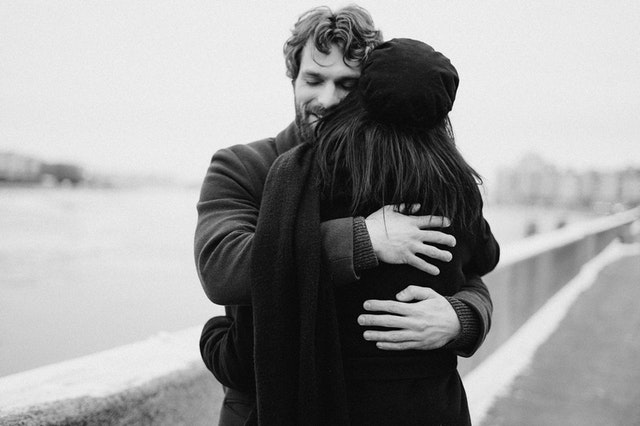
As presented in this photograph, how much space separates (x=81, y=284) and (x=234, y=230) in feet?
54.6

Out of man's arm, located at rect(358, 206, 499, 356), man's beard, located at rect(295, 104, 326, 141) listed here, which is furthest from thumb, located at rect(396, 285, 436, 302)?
man's beard, located at rect(295, 104, 326, 141)

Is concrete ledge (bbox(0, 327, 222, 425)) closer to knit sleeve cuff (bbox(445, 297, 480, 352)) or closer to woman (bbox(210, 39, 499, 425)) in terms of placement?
woman (bbox(210, 39, 499, 425))

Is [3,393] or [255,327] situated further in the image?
[3,393]

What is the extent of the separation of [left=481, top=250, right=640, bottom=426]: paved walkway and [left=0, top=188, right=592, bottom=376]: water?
5742 mm

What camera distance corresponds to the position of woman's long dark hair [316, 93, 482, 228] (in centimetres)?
143

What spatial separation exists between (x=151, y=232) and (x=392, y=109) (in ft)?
120

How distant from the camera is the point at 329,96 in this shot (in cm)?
186

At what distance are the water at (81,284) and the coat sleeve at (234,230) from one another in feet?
20.6

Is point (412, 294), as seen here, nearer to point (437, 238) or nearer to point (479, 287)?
point (437, 238)

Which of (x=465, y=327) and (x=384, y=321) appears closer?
(x=384, y=321)

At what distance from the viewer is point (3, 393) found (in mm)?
1709

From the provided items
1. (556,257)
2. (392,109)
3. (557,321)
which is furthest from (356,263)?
Result: (556,257)

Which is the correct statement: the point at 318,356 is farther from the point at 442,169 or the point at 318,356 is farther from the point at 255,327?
the point at 442,169

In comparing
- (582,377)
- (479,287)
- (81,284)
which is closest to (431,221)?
(479,287)
